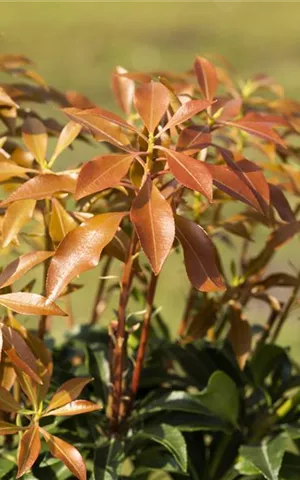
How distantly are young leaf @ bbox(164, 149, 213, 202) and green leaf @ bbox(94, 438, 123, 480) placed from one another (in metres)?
0.40

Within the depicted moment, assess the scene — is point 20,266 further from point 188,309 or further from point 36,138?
point 188,309

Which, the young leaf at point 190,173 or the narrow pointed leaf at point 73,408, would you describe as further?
the narrow pointed leaf at point 73,408

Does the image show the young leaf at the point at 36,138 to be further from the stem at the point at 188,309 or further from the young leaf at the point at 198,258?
the stem at the point at 188,309

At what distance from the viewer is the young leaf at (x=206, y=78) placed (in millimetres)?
1122

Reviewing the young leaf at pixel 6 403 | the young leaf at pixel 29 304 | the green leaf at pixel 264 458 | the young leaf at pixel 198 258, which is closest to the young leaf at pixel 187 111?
the young leaf at pixel 198 258

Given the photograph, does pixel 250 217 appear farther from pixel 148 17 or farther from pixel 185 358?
pixel 148 17

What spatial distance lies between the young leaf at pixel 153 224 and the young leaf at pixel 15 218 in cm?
16

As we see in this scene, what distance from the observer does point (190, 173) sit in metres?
0.89

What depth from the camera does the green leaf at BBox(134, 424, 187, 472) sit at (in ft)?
3.50

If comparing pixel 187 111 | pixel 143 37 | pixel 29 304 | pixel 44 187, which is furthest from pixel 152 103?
pixel 143 37

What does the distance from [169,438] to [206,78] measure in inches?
18.5

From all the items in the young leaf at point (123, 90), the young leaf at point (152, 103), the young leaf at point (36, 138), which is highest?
the young leaf at point (152, 103)

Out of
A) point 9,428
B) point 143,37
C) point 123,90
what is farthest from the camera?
point 143,37

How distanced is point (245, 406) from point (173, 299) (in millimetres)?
2163
